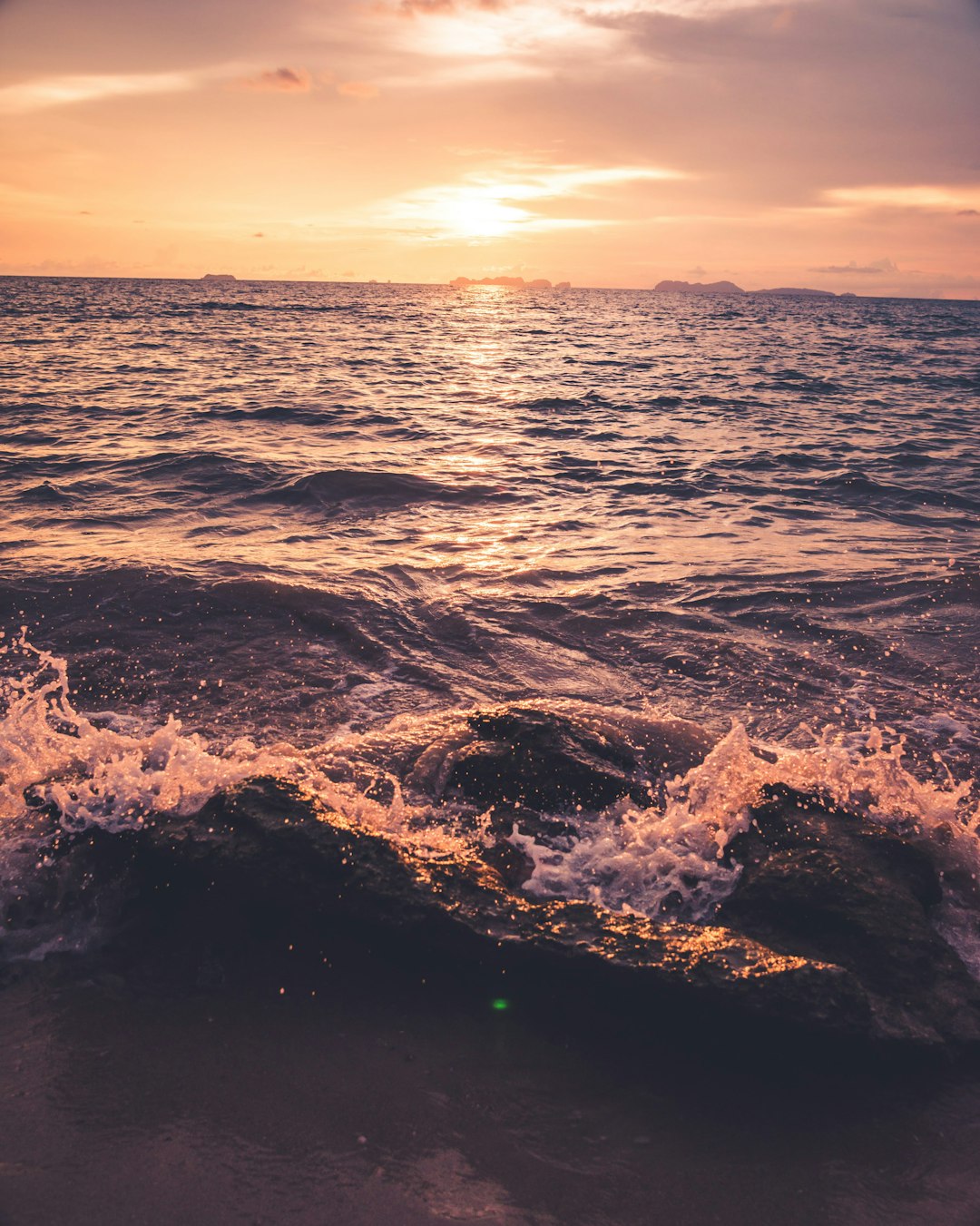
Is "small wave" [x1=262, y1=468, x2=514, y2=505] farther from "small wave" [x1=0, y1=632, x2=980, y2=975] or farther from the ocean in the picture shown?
"small wave" [x1=0, y1=632, x2=980, y2=975]

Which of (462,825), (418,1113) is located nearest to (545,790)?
(462,825)

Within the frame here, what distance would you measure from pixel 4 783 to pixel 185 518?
5908 mm

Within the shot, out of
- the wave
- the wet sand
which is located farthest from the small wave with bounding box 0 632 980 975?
the wet sand

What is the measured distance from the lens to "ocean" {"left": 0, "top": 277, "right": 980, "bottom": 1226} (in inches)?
90.5

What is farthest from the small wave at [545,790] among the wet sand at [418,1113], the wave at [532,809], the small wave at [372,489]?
the small wave at [372,489]

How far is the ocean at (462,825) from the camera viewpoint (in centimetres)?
230

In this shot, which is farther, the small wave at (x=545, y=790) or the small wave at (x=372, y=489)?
the small wave at (x=372, y=489)

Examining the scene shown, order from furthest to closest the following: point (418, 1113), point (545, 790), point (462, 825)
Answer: point (545, 790) → point (462, 825) → point (418, 1113)

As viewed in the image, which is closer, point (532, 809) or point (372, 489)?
→ point (532, 809)

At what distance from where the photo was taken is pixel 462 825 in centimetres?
378

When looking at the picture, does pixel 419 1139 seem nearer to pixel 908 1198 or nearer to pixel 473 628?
pixel 908 1198

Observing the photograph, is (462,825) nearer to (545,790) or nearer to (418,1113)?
(545,790)

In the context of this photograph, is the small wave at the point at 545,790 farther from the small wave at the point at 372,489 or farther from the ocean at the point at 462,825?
the small wave at the point at 372,489

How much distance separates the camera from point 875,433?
614 inches
